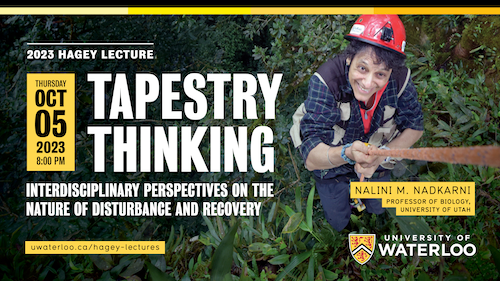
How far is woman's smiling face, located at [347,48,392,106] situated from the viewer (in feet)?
4.48

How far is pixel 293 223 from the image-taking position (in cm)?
152

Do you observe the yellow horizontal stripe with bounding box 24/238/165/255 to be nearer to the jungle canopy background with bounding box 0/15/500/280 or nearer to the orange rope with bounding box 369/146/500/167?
the jungle canopy background with bounding box 0/15/500/280

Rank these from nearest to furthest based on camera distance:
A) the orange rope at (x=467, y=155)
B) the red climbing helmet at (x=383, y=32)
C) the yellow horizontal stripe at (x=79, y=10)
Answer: the orange rope at (x=467, y=155) → the red climbing helmet at (x=383, y=32) → the yellow horizontal stripe at (x=79, y=10)

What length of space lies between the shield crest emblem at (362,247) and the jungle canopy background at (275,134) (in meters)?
0.03

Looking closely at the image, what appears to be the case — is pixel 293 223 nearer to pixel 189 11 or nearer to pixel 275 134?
pixel 275 134

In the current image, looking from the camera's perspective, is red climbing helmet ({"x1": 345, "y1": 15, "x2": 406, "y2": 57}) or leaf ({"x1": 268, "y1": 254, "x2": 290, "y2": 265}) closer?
red climbing helmet ({"x1": 345, "y1": 15, "x2": 406, "y2": 57})

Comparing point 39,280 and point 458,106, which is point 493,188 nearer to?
point 458,106

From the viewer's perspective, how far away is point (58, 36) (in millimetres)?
1527

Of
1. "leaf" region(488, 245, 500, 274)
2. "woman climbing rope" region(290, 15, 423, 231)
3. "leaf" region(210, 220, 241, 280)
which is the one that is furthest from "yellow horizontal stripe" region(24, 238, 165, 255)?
"leaf" region(488, 245, 500, 274)

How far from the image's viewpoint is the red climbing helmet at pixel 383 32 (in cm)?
135

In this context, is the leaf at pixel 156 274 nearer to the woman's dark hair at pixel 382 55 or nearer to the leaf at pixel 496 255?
the woman's dark hair at pixel 382 55

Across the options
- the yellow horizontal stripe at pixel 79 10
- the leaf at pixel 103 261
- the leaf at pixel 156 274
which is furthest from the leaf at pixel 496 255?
the yellow horizontal stripe at pixel 79 10

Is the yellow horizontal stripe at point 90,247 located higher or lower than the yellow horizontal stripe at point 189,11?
lower

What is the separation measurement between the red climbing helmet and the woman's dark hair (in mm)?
15
